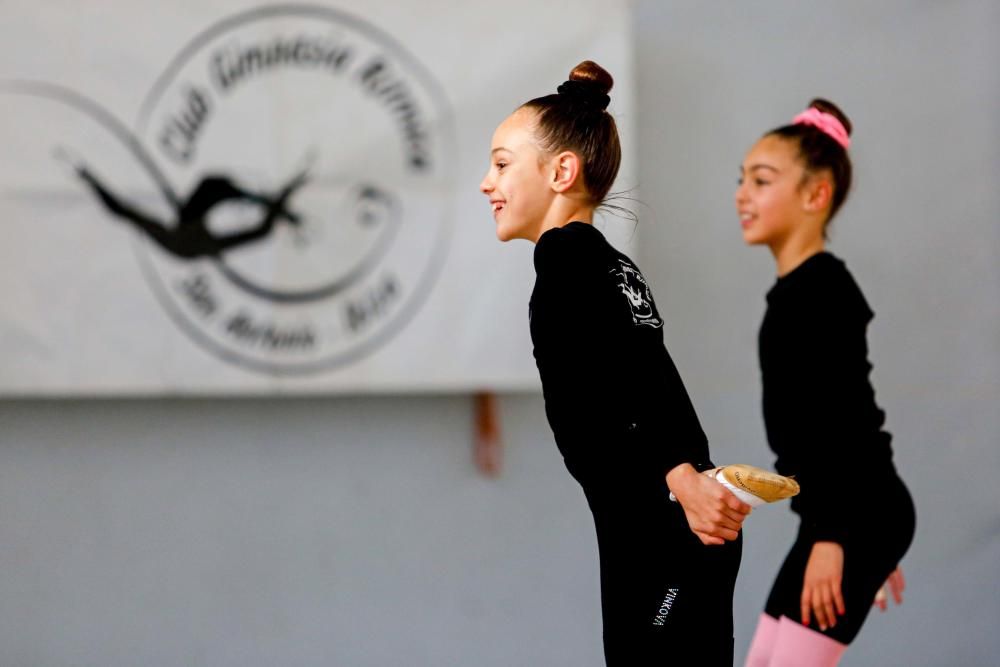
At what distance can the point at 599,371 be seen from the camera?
108 cm

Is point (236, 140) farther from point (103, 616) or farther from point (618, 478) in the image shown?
point (618, 478)

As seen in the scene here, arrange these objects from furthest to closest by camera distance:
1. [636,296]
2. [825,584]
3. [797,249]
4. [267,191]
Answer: [267,191] → [797,249] → [825,584] → [636,296]

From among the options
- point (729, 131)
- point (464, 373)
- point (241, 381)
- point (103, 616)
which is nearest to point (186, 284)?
point (241, 381)

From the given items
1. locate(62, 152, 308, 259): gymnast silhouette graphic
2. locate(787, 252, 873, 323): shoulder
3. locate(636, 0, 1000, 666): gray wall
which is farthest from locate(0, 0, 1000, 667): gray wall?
locate(787, 252, 873, 323): shoulder

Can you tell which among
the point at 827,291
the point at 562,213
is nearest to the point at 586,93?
the point at 562,213

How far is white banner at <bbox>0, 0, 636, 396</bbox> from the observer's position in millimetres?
2424

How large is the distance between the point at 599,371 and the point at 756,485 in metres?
0.18

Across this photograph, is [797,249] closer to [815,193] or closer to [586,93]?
[815,193]

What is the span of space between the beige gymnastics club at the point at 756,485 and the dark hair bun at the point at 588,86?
0.39 metres

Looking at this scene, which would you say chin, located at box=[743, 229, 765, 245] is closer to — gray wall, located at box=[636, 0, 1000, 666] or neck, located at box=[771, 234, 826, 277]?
neck, located at box=[771, 234, 826, 277]

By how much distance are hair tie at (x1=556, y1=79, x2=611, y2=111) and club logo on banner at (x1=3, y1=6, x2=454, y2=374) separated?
1296mm

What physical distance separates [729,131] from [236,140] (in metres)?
1.07

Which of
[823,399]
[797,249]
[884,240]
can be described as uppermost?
[884,240]

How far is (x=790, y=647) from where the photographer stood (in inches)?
63.1
